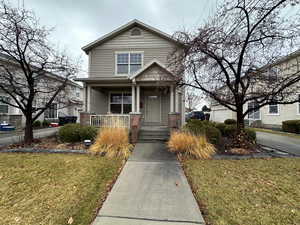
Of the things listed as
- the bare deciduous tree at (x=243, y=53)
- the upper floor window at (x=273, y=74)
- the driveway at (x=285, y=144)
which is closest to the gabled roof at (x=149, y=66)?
the bare deciduous tree at (x=243, y=53)

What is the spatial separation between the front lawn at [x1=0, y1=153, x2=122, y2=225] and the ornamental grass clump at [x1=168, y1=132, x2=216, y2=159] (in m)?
2.38

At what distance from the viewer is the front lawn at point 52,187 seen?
2.67 metres

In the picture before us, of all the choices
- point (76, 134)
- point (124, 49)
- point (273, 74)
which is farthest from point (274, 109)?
point (76, 134)

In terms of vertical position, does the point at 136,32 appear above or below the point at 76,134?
above

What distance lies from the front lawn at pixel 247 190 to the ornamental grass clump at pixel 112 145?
2443mm

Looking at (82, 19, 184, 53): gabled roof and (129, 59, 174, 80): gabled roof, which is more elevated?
(82, 19, 184, 53): gabled roof

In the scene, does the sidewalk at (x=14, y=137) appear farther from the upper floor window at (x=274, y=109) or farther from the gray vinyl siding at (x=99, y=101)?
the upper floor window at (x=274, y=109)

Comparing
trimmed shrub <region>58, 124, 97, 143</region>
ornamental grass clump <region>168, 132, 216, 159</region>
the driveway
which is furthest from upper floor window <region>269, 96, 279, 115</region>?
trimmed shrub <region>58, 124, 97, 143</region>

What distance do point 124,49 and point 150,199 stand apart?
431 inches

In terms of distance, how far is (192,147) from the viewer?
5949 mm

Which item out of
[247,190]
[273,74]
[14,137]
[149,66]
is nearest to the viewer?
[247,190]

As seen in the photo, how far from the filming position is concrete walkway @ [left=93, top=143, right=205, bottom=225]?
8.55ft

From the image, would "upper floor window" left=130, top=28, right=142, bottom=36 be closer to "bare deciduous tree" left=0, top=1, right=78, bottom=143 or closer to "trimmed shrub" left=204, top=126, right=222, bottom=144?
"bare deciduous tree" left=0, top=1, right=78, bottom=143

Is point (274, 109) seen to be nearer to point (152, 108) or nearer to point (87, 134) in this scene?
point (152, 108)
